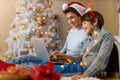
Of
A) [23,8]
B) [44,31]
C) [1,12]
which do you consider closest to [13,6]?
[1,12]

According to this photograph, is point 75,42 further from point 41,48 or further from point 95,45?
point 95,45

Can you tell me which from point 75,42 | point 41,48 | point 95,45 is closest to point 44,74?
point 95,45

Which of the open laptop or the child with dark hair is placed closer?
the child with dark hair

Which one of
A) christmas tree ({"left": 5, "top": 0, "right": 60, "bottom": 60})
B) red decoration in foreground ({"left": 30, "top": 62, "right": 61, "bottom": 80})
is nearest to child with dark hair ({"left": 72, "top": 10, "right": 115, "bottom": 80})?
red decoration in foreground ({"left": 30, "top": 62, "right": 61, "bottom": 80})

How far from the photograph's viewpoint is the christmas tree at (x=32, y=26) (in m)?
4.29

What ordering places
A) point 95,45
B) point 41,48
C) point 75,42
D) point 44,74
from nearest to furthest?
point 44,74 < point 95,45 < point 41,48 < point 75,42

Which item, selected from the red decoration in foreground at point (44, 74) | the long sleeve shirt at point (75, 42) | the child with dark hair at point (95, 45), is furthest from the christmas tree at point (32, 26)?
the red decoration in foreground at point (44, 74)

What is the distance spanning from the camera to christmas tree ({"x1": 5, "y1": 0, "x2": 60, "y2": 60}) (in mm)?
4289

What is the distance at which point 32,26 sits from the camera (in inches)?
169

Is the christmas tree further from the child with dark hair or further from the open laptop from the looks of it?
the child with dark hair

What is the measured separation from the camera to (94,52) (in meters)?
2.09

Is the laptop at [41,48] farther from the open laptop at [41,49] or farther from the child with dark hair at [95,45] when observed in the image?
the child with dark hair at [95,45]

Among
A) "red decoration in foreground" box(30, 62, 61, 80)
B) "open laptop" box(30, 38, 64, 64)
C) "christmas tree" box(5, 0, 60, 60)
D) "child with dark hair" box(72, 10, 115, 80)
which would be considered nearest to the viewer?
"red decoration in foreground" box(30, 62, 61, 80)

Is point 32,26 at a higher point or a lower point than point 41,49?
higher
